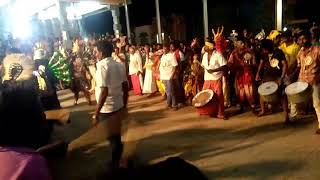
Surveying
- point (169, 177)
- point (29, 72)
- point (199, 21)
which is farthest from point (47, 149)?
point (199, 21)

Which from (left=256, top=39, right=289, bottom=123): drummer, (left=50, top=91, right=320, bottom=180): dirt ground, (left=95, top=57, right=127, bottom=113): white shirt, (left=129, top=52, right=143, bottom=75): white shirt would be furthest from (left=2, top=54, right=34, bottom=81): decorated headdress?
(left=129, top=52, right=143, bottom=75): white shirt

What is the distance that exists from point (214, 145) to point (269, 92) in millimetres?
1792

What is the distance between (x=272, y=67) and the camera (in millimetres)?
8281

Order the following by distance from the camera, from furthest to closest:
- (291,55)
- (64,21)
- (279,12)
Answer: (64,21) → (279,12) → (291,55)

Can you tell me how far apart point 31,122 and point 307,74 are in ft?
15.0

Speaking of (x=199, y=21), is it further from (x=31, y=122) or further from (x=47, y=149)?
(x=47, y=149)

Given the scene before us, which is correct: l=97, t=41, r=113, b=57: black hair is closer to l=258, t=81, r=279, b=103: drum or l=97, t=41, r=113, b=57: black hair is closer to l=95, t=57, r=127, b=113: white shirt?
l=95, t=57, r=127, b=113: white shirt

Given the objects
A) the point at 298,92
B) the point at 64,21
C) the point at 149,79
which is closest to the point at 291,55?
the point at 298,92

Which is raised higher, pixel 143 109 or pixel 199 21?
pixel 199 21

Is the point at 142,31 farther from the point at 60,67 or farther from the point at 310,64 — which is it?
the point at 310,64

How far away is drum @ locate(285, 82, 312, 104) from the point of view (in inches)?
287

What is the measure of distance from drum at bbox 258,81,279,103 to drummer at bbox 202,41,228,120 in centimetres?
85

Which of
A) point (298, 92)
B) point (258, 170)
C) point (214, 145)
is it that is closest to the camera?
point (258, 170)

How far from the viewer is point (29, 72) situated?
674cm
